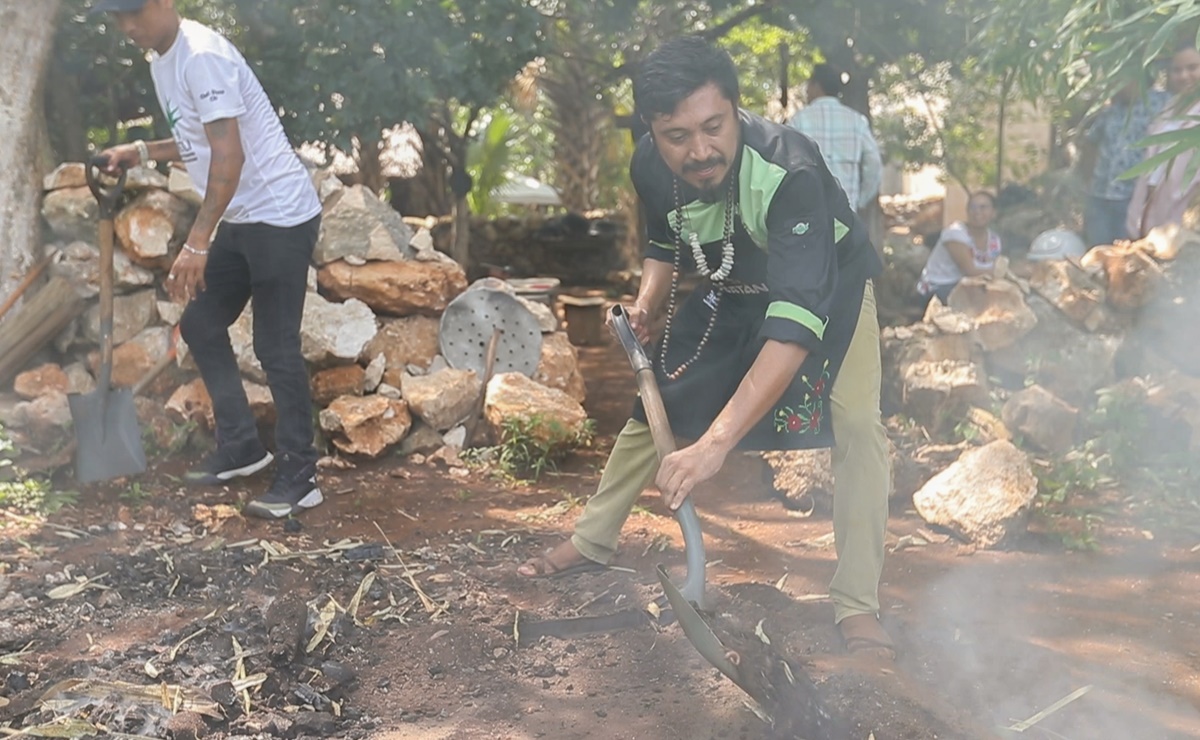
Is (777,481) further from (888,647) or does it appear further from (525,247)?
(525,247)

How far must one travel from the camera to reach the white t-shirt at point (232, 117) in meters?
3.95

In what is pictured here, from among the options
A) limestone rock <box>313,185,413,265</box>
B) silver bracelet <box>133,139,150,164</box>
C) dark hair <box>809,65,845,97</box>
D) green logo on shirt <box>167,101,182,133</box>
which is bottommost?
limestone rock <box>313,185,413,265</box>

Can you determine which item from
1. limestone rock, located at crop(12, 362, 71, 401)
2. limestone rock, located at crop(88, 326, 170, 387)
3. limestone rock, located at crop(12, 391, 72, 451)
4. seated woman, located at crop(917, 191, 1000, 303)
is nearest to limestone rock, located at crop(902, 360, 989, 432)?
seated woman, located at crop(917, 191, 1000, 303)

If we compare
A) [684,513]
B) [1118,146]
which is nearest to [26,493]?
[684,513]

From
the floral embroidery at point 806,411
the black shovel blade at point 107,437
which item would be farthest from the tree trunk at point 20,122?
the floral embroidery at point 806,411

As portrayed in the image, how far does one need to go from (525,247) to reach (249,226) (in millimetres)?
9752

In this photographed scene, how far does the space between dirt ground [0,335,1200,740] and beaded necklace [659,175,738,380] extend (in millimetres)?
817

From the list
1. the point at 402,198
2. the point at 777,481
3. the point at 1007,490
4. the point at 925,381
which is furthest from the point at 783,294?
the point at 402,198

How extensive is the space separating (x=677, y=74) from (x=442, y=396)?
10.3 ft

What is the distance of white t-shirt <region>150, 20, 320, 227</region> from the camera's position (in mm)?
3951

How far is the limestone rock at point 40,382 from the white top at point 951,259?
504cm

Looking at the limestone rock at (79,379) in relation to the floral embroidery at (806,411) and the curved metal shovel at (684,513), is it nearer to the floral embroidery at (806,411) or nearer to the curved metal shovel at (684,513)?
the curved metal shovel at (684,513)

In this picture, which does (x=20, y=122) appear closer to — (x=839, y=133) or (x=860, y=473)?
(x=839, y=133)

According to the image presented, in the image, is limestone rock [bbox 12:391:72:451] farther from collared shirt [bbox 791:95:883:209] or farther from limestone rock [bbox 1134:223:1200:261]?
limestone rock [bbox 1134:223:1200:261]
